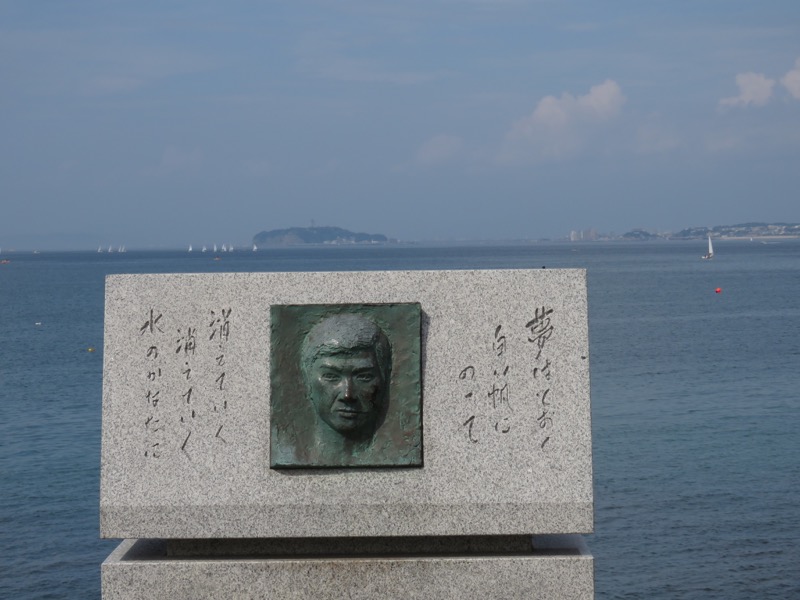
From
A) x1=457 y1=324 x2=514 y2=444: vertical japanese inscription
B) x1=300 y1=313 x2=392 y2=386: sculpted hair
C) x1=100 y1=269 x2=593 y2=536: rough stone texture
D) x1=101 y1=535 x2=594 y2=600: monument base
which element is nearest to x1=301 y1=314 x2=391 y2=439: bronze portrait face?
x1=300 y1=313 x2=392 y2=386: sculpted hair

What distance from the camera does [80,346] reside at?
37188 millimetres

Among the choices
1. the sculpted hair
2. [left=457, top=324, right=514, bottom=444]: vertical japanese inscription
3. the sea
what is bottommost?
the sea

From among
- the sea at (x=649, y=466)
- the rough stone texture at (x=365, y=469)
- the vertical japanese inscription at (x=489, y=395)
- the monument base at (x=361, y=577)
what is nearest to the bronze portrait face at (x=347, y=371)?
the rough stone texture at (x=365, y=469)

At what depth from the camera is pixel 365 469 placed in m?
6.59

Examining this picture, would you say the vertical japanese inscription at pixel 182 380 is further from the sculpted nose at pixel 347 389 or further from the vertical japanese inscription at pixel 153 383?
the sculpted nose at pixel 347 389

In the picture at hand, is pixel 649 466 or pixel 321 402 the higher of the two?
pixel 321 402

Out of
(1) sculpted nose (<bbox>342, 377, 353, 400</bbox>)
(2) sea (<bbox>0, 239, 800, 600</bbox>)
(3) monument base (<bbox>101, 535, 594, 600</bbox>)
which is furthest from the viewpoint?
(2) sea (<bbox>0, 239, 800, 600</bbox>)

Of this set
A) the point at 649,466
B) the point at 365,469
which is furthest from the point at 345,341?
the point at 649,466

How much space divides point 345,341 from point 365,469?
0.77 meters

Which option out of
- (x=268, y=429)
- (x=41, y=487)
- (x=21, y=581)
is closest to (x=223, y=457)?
(x=268, y=429)

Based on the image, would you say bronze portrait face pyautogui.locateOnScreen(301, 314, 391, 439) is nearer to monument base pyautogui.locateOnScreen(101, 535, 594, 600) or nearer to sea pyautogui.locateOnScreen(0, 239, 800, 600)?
monument base pyautogui.locateOnScreen(101, 535, 594, 600)

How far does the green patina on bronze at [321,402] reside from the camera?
21.5ft

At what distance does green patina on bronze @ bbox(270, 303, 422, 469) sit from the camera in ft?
21.5

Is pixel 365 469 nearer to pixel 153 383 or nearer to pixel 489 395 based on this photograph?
pixel 489 395
